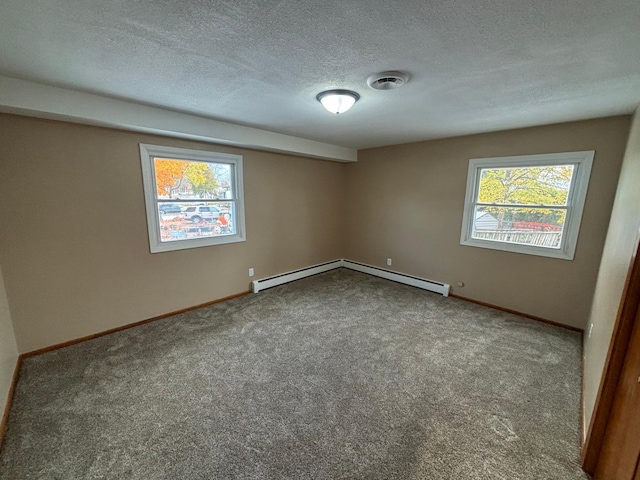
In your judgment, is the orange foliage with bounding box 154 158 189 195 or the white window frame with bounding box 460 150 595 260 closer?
the white window frame with bounding box 460 150 595 260

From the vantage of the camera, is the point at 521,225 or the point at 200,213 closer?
the point at 521,225

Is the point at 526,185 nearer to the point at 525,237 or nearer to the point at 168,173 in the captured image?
the point at 525,237

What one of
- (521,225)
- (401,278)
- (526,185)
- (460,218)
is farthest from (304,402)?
(526,185)

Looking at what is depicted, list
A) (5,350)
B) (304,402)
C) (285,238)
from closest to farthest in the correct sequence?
(304,402), (5,350), (285,238)

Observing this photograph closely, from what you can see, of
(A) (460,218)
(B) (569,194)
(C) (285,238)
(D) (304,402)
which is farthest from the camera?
(C) (285,238)

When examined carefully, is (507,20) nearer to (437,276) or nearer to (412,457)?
(412,457)

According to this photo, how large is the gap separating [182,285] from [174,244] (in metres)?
0.56

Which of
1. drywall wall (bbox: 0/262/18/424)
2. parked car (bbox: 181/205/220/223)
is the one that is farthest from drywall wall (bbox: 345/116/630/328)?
drywall wall (bbox: 0/262/18/424)

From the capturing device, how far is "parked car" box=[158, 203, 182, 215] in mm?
3172

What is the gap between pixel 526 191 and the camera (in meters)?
3.33

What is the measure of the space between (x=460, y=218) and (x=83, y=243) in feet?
15.4

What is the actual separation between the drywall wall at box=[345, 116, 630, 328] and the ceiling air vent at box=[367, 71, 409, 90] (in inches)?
91.5

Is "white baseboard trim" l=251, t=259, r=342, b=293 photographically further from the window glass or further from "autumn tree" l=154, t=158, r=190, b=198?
the window glass

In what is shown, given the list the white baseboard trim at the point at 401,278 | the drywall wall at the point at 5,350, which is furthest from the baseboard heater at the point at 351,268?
the drywall wall at the point at 5,350
